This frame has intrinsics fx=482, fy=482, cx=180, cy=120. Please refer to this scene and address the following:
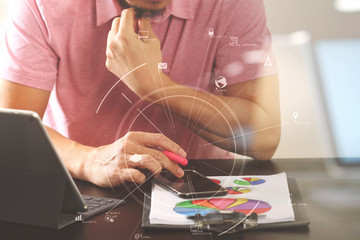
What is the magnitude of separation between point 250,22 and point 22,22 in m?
0.47

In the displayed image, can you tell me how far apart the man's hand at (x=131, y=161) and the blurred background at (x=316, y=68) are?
23 centimetres

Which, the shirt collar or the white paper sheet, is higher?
the shirt collar

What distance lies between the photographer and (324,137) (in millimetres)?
903

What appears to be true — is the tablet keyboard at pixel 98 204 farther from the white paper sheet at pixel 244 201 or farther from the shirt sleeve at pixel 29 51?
the shirt sleeve at pixel 29 51

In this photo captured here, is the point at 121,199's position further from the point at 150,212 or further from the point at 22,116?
the point at 22,116

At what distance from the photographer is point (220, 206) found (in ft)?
2.42

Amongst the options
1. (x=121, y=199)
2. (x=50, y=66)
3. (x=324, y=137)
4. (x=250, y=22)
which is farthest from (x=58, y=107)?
(x=324, y=137)

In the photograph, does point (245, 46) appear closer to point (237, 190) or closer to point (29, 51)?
point (237, 190)

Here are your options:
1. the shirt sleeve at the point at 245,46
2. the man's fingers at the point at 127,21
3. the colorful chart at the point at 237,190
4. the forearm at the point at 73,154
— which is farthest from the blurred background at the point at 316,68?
the forearm at the point at 73,154

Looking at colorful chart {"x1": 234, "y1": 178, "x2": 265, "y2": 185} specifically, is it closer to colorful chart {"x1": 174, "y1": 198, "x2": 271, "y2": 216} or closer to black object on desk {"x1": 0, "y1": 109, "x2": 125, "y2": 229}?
colorful chart {"x1": 174, "y1": 198, "x2": 271, "y2": 216}

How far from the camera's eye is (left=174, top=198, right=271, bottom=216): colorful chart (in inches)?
28.0

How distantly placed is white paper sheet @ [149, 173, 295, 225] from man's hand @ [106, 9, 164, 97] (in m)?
0.21

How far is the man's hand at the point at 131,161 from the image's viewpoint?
0.86 metres

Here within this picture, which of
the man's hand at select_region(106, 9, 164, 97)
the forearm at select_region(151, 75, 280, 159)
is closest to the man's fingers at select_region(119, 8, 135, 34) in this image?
the man's hand at select_region(106, 9, 164, 97)
